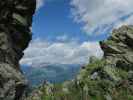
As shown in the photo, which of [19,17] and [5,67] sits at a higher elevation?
[19,17]

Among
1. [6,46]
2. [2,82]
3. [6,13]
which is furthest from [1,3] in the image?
[2,82]

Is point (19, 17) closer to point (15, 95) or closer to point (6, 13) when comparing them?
point (6, 13)

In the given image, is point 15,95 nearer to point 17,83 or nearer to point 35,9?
point 17,83

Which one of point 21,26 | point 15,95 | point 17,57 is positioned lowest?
point 15,95

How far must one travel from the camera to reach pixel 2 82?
179 ft

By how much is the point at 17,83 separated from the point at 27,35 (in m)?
8.21

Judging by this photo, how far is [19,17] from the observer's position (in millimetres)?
58656

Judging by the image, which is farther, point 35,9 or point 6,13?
point 35,9

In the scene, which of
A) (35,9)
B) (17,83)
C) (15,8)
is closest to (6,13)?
(15,8)

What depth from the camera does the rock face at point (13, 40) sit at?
55219 mm

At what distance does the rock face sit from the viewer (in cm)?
5522

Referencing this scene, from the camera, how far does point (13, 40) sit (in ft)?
197

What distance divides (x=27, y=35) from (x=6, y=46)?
5.25 m

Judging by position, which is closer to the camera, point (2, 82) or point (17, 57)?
point (2, 82)
